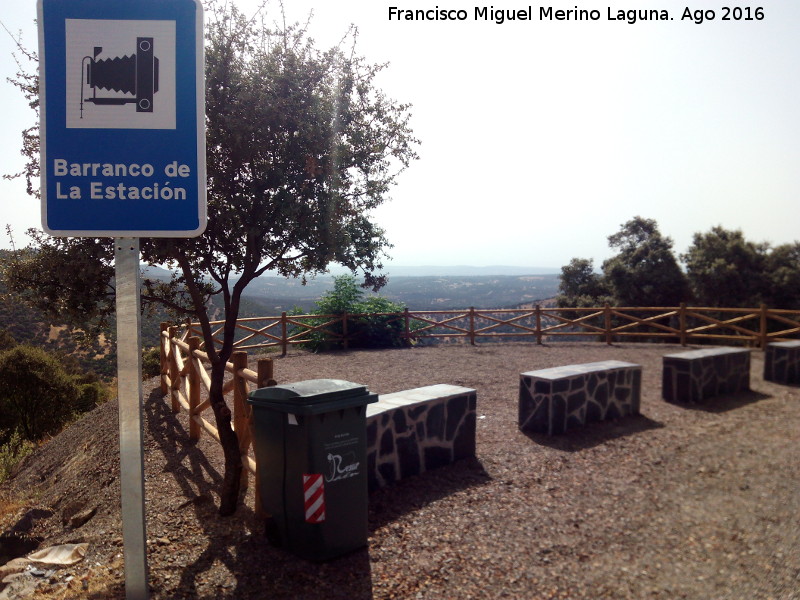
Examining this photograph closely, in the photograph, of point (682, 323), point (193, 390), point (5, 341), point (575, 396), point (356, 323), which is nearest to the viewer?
point (193, 390)

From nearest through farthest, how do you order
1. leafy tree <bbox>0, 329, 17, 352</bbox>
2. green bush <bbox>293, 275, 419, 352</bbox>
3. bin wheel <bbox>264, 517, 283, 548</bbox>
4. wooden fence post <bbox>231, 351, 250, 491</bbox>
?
bin wheel <bbox>264, 517, 283, 548</bbox> → wooden fence post <bbox>231, 351, 250, 491</bbox> → green bush <bbox>293, 275, 419, 352</bbox> → leafy tree <bbox>0, 329, 17, 352</bbox>

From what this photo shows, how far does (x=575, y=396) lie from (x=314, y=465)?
4.43 meters

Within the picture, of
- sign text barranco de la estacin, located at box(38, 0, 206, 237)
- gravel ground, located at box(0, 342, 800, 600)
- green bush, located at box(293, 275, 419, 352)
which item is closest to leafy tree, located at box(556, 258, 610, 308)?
green bush, located at box(293, 275, 419, 352)

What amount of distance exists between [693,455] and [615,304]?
21630mm

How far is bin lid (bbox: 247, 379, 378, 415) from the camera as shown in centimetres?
376

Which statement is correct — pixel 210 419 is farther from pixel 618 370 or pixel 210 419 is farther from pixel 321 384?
pixel 618 370

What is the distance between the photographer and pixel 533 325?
699 inches

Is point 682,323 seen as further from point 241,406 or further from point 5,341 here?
point 5,341

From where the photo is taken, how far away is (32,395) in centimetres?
1526

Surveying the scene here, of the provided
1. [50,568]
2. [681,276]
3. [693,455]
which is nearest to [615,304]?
[681,276]

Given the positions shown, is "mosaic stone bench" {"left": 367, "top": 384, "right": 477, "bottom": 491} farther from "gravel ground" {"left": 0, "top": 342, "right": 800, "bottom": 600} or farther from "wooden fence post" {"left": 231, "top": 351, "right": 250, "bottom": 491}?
"wooden fence post" {"left": 231, "top": 351, "right": 250, "bottom": 491}

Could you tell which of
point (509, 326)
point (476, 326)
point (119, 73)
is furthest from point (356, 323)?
point (119, 73)

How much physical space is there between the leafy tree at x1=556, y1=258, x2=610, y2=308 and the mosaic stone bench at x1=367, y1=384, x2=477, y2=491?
76.7 feet

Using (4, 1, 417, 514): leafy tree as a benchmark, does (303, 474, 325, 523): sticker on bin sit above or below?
below
